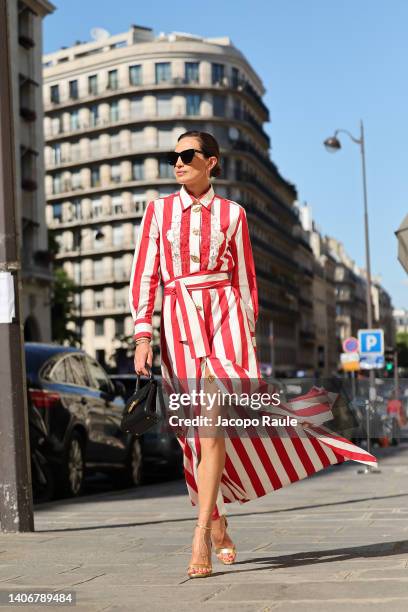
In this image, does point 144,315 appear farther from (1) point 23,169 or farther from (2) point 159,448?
(1) point 23,169

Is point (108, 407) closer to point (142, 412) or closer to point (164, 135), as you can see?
point (142, 412)

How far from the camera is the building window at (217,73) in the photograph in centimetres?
10064

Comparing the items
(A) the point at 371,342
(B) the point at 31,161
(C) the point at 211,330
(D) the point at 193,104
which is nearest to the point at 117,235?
(D) the point at 193,104

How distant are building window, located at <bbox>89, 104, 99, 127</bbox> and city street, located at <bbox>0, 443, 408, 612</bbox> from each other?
92.4 meters

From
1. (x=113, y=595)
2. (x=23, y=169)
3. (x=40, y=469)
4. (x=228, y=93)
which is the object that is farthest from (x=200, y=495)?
(x=228, y=93)

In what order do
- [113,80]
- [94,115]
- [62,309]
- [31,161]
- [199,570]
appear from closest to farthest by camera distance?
[199,570] → [31,161] → [62,309] → [113,80] → [94,115]

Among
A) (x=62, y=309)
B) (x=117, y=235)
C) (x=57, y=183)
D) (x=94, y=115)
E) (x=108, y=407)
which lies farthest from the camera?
(x=57, y=183)

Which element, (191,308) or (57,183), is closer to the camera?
(191,308)

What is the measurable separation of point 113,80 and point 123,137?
495cm

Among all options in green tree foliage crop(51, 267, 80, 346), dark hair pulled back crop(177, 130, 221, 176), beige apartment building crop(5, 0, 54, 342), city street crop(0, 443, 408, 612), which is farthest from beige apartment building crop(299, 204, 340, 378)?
dark hair pulled back crop(177, 130, 221, 176)

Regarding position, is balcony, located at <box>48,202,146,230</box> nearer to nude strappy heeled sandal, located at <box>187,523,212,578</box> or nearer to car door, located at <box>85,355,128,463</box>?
car door, located at <box>85,355,128,463</box>

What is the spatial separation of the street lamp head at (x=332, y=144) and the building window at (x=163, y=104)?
51400 mm

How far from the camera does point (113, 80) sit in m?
102

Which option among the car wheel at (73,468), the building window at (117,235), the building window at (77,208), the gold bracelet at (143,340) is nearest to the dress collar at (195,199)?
the gold bracelet at (143,340)
